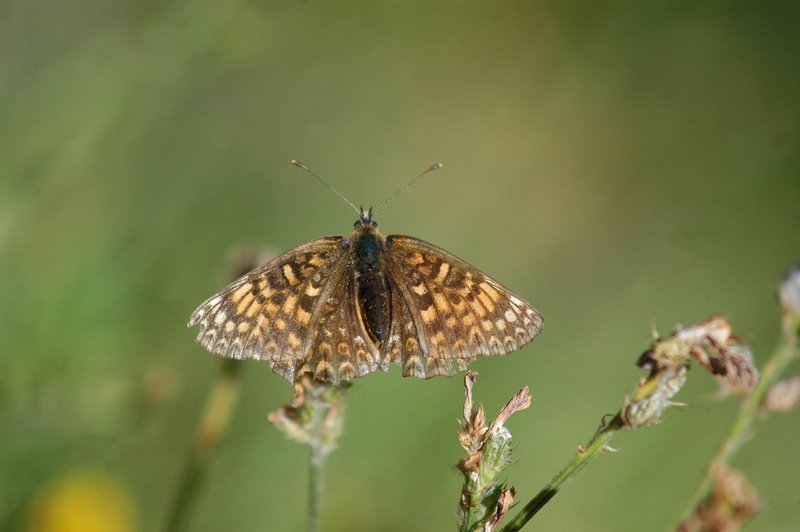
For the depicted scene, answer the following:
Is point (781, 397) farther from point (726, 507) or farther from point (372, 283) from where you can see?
point (372, 283)

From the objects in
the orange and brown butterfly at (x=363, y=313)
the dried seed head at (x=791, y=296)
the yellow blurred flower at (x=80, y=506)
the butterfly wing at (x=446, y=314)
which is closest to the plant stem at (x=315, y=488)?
the orange and brown butterfly at (x=363, y=313)

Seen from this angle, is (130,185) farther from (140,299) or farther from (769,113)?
(769,113)

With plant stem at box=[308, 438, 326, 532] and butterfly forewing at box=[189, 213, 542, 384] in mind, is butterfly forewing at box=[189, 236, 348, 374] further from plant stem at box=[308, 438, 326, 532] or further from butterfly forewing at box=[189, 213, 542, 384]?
plant stem at box=[308, 438, 326, 532]

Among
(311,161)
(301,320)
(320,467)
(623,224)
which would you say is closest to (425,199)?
(311,161)

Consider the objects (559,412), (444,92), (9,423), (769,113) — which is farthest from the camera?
(444,92)

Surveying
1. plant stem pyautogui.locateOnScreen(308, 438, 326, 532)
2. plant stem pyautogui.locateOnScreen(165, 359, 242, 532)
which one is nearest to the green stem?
plant stem pyautogui.locateOnScreen(308, 438, 326, 532)

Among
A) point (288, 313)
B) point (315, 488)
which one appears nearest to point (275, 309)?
point (288, 313)
